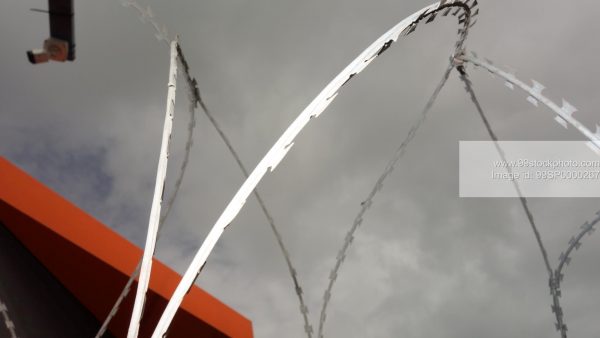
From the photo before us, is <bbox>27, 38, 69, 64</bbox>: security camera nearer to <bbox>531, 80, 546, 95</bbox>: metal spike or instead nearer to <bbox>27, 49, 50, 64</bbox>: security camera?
<bbox>27, 49, 50, 64</bbox>: security camera

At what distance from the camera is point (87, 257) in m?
10.2

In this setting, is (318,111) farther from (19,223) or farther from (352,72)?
(19,223)

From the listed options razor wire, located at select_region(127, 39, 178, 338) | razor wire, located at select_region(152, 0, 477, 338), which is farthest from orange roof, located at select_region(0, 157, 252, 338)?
razor wire, located at select_region(152, 0, 477, 338)

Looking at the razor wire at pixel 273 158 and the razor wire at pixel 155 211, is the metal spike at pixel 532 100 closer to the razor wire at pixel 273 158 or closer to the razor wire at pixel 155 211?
the razor wire at pixel 273 158

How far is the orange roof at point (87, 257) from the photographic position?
979cm

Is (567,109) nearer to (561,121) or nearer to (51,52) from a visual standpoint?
(561,121)

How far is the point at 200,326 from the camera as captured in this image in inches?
465

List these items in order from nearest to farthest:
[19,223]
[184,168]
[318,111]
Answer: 1. [318,111]
2. [184,168]
3. [19,223]

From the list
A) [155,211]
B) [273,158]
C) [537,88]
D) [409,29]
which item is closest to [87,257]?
[155,211]

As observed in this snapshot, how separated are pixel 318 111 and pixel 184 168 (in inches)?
161

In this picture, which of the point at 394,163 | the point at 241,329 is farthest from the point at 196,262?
the point at 241,329

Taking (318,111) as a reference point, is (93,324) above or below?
below

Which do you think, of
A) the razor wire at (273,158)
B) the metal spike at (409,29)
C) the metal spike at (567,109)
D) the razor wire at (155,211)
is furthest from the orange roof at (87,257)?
the metal spike at (567,109)

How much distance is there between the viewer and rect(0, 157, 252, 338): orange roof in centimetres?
979
